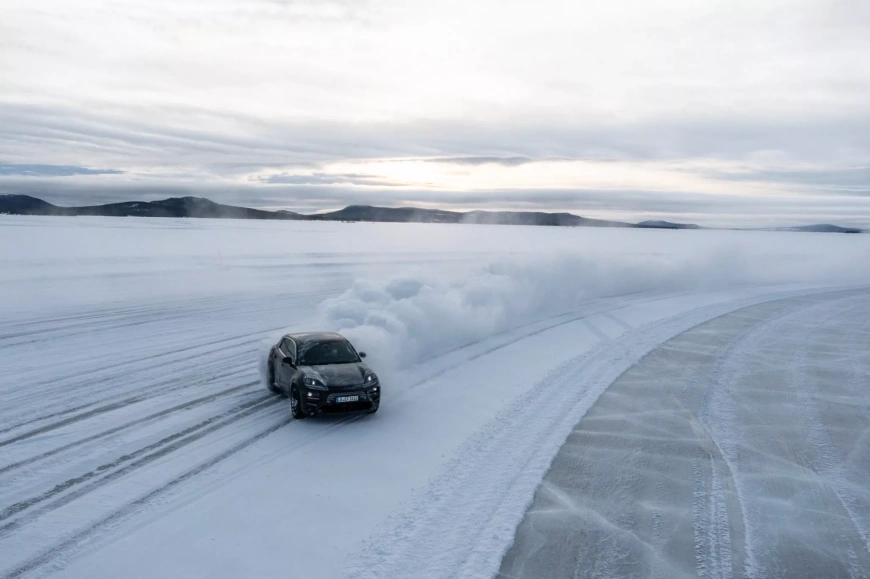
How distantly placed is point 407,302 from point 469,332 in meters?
2.64

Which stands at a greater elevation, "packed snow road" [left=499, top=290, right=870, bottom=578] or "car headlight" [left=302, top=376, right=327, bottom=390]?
"car headlight" [left=302, top=376, right=327, bottom=390]

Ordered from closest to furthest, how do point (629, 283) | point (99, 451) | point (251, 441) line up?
point (99, 451) → point (251, 441) → point (629, 283)

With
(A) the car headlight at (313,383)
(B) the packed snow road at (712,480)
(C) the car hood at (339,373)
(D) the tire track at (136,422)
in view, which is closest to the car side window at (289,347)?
(C) the car hood at (339,373)

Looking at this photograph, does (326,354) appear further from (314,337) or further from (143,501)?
(143,501)

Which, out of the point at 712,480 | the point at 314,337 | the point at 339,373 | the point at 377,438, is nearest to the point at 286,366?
the point at 314,337

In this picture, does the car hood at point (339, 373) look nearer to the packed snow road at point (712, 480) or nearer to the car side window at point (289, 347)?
the car side window at point (289, 347)

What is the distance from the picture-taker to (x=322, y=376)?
11711mm

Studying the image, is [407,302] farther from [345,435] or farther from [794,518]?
[794,518]

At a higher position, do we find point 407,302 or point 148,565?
point 407,302

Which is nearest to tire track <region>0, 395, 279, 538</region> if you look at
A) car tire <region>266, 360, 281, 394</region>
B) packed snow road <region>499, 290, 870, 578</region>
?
car tire <region>266, 360, 281, 394</region>

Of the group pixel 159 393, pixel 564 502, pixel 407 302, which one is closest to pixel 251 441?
pixel 159 393

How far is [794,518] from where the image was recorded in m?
7.80

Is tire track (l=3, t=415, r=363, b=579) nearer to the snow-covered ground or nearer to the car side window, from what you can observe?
the snow-covered ground

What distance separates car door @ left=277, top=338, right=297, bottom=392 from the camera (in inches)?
482
